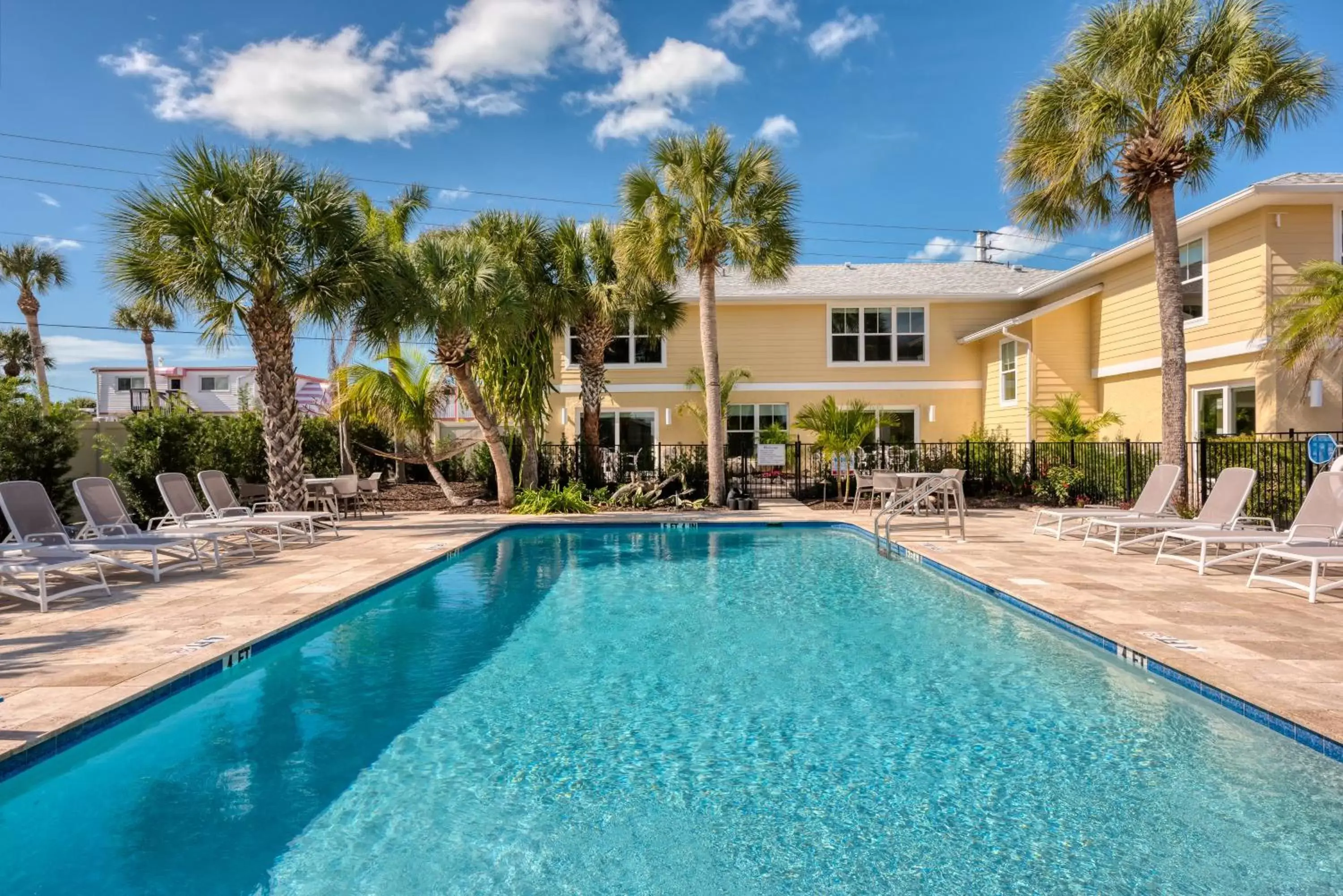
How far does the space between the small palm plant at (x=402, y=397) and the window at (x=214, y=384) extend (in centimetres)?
3414

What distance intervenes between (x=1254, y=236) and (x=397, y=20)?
16867 millimetres

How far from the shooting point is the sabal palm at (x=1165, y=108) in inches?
412

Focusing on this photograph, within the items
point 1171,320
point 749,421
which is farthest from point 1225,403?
point 749,421

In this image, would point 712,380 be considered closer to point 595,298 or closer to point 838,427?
point 838,427

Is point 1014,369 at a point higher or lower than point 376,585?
higher

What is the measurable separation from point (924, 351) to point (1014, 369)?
2.65 m

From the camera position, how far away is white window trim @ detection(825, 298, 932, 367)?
854 inches

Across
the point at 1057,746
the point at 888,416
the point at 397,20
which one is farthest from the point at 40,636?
the point at 888,416

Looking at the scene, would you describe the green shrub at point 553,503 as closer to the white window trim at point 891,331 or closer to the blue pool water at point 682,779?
the blue pool water at point 682,779

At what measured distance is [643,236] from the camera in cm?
1532

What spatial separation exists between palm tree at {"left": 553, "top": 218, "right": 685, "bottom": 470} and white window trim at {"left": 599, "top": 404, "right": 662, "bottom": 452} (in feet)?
12.3

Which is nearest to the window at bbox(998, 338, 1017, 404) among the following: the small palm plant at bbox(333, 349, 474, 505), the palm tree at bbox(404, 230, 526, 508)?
the palm tree at bbox(404, 230, 526, 508)

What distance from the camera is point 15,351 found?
41000 millimetres

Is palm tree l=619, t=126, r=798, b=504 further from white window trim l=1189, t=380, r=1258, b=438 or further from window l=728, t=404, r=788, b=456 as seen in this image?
white window trim l=1189, t=380, r=1258, b=438
